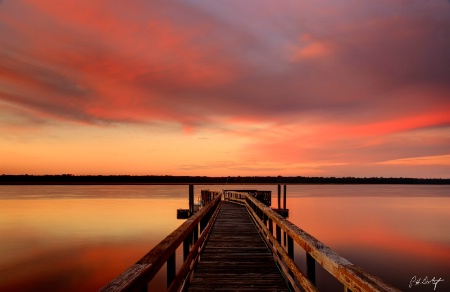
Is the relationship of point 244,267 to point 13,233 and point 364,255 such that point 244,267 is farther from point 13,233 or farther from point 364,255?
point 13,233

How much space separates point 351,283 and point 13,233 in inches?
1258

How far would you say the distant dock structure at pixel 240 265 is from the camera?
7.79 feet

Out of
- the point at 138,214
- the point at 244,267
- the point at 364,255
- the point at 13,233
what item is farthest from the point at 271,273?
the point at 138,214

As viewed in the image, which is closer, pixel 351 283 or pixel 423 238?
pixel 351 283

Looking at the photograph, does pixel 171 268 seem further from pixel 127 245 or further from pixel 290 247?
pixel 127 245

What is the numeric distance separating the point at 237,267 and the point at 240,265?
16 centimetres

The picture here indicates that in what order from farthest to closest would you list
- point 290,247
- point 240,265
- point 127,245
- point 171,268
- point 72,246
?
point 127,245
point 72,246
point 240,265
point 290,247
point 171,268

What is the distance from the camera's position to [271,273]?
579 centimetres

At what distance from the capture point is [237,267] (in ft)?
20.5

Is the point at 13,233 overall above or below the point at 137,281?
below
